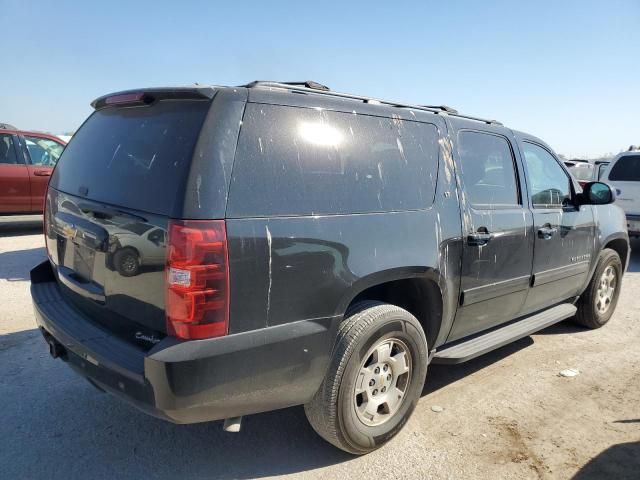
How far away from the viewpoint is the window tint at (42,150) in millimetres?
9188

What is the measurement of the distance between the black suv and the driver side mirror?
4.43 feet

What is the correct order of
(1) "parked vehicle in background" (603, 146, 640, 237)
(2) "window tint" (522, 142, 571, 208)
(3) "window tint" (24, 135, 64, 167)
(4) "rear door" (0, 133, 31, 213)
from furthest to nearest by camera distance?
(3) "window tint" (24, 135, 64, 167)
(1) "parked vehicle in background" (603, 146, 640, 237)
(4) "rear door" (0, 133, 31, 213)
(2) "window tint" (522, 142, 571, 208)

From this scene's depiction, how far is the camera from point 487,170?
11.8 feet

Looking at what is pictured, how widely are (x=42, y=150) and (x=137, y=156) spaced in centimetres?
825

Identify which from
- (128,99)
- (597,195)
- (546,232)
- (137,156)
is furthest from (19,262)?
(597,195)

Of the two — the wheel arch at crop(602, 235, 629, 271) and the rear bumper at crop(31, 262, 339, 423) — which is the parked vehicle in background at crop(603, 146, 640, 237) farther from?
the rear bumper at crop(31, 262, 339, 423)

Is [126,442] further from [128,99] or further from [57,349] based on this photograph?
[128,99]

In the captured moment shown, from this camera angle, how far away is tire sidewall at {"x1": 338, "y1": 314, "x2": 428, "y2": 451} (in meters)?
2.60

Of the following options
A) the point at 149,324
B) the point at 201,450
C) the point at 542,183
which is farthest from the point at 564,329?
the point at 149,324

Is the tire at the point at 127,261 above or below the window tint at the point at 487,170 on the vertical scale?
below

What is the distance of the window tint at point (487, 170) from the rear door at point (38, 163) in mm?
7968

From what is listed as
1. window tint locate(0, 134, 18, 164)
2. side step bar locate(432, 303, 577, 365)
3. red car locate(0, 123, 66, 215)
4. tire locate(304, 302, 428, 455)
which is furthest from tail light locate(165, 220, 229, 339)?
window tint locate(0, 134, 18, 164)

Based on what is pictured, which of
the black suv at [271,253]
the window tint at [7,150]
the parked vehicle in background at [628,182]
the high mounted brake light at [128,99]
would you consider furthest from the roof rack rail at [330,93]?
the window tint at [7,150]

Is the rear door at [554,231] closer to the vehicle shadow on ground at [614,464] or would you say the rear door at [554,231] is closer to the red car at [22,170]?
the vehicle shadow on ground at [614,464]
